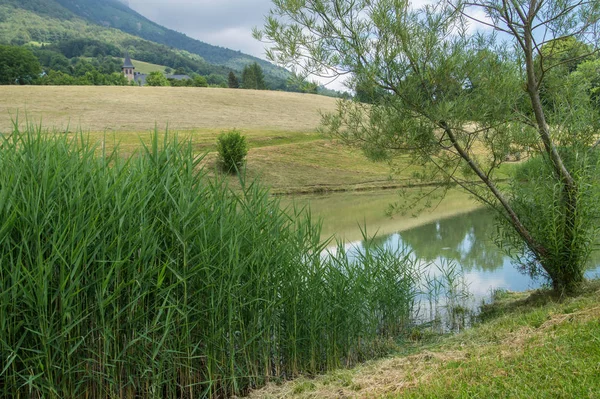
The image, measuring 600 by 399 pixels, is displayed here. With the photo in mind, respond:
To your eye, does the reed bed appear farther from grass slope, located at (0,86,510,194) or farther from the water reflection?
grass slope, located at (0,86,510,194)

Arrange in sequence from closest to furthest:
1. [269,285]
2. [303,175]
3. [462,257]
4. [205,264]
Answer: [205,264]
[269,285]
[462,257]
[303,175]

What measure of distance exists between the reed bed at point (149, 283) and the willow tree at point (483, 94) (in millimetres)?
2613

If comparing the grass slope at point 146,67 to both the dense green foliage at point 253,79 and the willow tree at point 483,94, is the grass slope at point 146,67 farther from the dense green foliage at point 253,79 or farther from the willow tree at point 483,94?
the willow tree at point 483,94

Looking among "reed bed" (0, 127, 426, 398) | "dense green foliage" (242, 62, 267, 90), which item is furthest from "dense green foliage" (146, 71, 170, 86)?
"reed bed" (0, 127, 426, 398)

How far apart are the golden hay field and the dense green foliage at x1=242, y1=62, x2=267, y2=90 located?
1909 cm

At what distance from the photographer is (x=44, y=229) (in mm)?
3793

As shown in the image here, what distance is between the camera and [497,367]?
3518mm

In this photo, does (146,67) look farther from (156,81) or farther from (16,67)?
(16,67)

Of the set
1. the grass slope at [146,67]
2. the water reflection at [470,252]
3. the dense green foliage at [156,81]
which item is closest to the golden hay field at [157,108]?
the dense green foliage at [156,81]

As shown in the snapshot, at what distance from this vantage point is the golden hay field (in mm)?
35594

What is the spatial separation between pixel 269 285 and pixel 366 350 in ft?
5.03

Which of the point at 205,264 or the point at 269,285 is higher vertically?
the point at 205,264

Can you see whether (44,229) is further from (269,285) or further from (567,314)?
(567,314)

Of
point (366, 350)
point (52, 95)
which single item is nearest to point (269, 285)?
point (366, 350)
